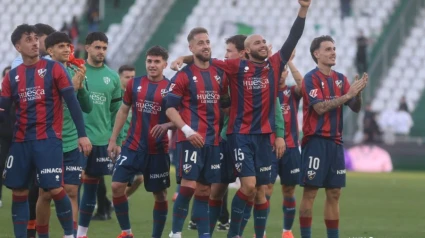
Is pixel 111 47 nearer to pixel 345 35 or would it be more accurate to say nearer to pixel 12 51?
pixel 12 51

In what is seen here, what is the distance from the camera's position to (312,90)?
10969mm

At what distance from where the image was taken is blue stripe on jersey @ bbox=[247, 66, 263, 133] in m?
10.6

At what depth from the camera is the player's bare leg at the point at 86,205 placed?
37.6 ft

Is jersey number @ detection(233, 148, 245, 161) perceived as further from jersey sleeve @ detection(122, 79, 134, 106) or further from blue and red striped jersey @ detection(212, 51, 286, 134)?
jersey sleeve @ detection(122, 79, 134, 106)

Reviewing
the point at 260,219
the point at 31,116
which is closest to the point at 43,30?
the point at 31,116

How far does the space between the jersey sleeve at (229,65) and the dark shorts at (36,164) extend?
2047 mm

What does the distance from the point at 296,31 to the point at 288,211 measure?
2.62 metres

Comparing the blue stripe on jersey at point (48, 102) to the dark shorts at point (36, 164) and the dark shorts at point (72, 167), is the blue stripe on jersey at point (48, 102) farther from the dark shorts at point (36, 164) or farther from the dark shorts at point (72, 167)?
the dark shorts at point (72, 167)

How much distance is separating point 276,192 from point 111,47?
1395cm

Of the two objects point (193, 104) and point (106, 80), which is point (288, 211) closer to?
point (193, 104)

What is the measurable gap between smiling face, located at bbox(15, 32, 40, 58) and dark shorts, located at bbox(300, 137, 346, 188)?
3.17 meters

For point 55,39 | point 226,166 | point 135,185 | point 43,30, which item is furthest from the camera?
point 135,185

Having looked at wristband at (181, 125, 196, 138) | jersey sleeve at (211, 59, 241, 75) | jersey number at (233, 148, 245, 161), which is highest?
jersey sleeve at (211, 59, 241, 75)

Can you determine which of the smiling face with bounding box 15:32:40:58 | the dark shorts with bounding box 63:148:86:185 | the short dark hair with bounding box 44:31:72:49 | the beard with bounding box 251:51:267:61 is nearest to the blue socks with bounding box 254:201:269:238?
the beard with bounding box 251:51:267:61
